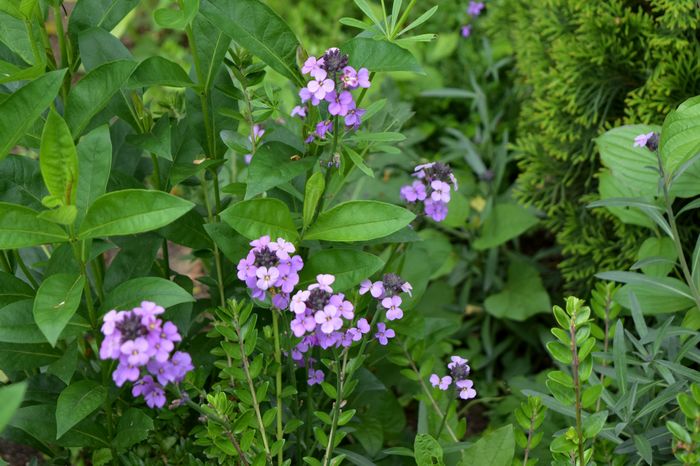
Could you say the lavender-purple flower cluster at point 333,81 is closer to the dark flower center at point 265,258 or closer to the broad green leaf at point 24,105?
the dark flower center at point 265,258

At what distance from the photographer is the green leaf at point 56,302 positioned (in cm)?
144

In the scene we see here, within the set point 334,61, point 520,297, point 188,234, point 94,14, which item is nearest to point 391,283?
point 334,61

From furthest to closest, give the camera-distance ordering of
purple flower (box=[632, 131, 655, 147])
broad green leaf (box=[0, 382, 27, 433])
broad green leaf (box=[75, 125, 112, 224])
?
1. purple flower (box=[632, 131, 655, 147])
2. broad green leaf (box=[75, 125, 112, 224])
3. broad green leaf (box=[0, 382, 27, 433])

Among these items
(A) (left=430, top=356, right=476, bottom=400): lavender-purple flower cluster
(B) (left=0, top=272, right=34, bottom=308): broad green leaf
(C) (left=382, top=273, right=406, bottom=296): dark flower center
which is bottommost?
(A) (left=430, top=356, right=476, bottom=400): lavender-purple flower cluster

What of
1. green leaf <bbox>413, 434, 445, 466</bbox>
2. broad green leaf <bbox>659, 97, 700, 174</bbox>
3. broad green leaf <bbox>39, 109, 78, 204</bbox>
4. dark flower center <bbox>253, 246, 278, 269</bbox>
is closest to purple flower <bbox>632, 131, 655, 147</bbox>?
broad green leaf <bbox>659, 97, 700, 174</bbox>

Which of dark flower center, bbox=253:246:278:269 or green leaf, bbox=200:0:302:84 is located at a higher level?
green leaf, bbox=200:0:302:84

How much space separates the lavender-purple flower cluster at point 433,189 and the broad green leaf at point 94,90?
2.49 feet

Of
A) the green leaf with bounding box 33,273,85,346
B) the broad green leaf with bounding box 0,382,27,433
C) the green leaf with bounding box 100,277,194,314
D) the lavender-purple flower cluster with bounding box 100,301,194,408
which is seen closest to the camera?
the broad green leaf with bounding box 0,382,27,433

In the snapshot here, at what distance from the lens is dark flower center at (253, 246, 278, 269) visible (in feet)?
5.00

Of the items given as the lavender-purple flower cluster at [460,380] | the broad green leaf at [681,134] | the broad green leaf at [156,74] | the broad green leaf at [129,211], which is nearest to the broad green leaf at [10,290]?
the broad green leaf at [129,211]

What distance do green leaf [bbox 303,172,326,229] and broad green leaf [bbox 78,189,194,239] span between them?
31 centimetres

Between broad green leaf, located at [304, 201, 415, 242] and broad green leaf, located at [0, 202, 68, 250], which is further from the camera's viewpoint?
broad green leaf, located at [304, 201, 415, 242]

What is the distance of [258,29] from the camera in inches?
68.3

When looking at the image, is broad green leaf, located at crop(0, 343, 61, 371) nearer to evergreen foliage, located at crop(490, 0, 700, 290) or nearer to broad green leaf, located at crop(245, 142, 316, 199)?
broad green leaf, located at crop(245, 142, 316, 199)
